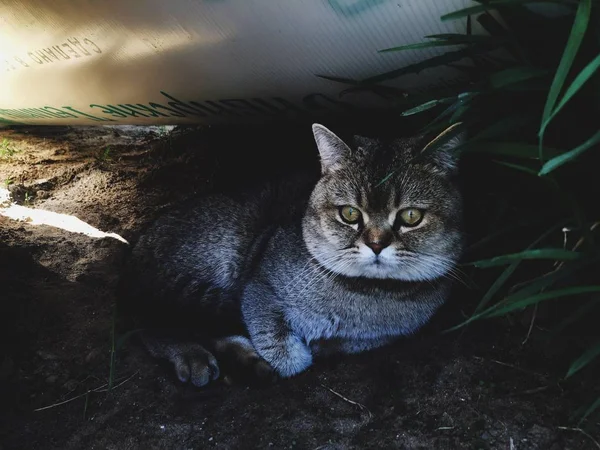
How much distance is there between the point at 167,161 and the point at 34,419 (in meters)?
2.07

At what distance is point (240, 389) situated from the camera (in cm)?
238

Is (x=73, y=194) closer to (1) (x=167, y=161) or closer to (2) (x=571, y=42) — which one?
(1) (x=167, y=161)

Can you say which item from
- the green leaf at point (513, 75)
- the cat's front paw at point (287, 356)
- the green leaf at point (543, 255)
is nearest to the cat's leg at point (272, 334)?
the cat's front paw at point (287, 356)

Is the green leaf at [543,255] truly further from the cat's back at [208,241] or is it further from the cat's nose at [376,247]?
the cat's back at [208,241]

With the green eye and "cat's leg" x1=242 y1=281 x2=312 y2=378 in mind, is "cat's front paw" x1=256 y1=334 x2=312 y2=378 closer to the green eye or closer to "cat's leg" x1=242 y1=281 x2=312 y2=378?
"cat's leg" x1=242 y1=281 x2=312 y2=378

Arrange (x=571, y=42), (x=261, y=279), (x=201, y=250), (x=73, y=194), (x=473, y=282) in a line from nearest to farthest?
(x=571, y=42) < (x=473, y=282) < (x=261, y=279) < (x=201, y=250) < (x=73, y=194)

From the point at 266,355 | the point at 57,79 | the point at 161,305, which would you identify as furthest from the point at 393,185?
the point at 57,79

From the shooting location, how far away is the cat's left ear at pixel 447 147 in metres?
2.02

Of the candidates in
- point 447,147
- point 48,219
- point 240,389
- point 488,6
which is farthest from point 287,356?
point 48,219

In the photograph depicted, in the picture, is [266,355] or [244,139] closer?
[266,355]

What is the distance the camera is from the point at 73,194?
3678 millimetres

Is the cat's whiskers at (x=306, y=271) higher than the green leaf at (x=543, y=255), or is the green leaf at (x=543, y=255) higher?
the green leaf at (x=543, y=255)

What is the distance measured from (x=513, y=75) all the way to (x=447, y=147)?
0.42 metres

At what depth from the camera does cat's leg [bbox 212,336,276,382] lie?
2434mm
